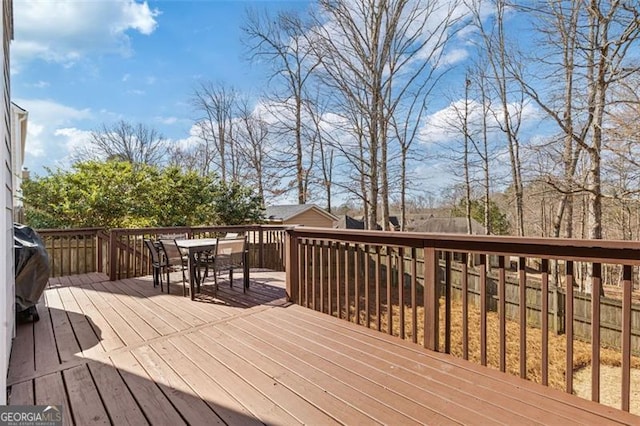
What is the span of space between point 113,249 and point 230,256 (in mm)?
2255

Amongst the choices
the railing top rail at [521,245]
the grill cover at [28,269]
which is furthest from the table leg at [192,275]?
the railing top rail at [521,245]

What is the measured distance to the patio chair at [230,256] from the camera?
4.59 metres

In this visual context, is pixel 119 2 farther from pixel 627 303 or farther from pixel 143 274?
pixel 627 303

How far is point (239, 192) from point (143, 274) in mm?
5591

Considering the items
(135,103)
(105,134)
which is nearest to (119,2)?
(135,103)

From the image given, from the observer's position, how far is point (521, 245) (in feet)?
7.20

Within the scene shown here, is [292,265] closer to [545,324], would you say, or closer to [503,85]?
[545,324]

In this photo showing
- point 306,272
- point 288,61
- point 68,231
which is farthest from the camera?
point 288,61

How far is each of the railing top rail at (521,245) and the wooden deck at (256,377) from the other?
2.84ft

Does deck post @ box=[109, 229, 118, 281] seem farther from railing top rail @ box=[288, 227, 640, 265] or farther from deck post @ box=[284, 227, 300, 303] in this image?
railing top rail @ box=[288, 227, 640, 265]

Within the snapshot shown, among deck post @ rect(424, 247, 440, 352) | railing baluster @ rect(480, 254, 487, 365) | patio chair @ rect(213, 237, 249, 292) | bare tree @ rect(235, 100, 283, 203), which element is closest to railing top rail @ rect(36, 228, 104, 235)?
patio chair @ rect(213, 237, 249, 292)

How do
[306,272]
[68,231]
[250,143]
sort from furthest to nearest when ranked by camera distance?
1. [250,143]
2. [68,231]
3. [306,272]

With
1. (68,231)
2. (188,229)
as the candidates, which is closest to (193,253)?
(188,229)

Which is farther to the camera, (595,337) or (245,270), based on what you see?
(245,270)
